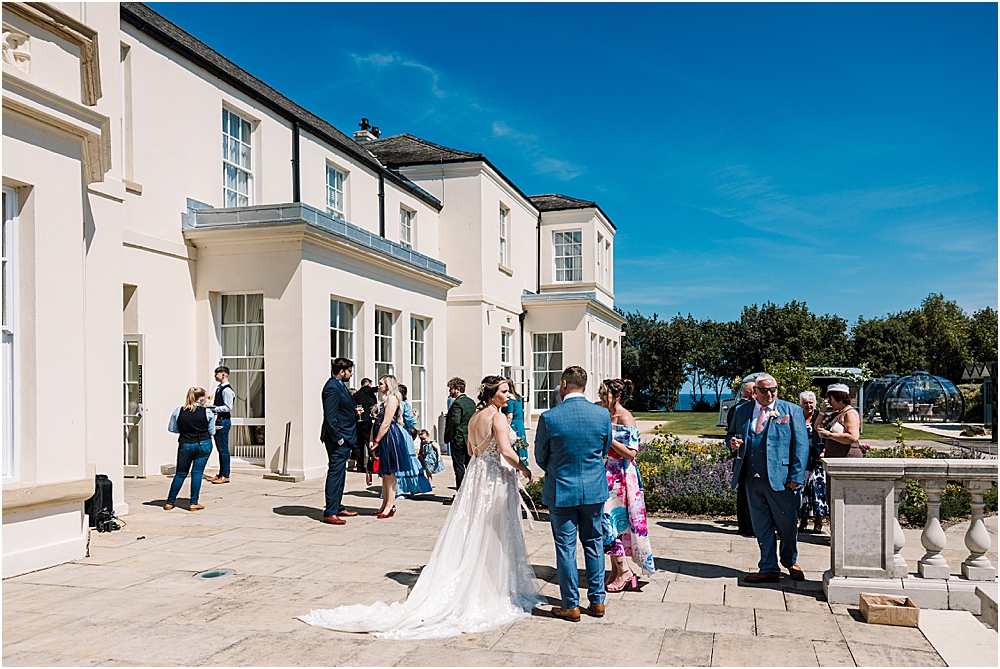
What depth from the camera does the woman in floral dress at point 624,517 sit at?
6.37 meters

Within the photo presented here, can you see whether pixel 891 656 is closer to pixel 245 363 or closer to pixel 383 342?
pixel 245 363

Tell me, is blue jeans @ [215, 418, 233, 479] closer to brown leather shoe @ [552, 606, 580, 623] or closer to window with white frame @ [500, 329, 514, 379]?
brown leather shoe @ [552, 606, 580, 623]

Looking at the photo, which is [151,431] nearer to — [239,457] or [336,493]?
[239,457]

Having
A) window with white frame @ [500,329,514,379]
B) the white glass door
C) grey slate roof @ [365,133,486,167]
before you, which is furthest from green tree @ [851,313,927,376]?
the white glass door

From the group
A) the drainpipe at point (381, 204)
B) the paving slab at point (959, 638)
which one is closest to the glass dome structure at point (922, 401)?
the drainpipe at point (381, 204)

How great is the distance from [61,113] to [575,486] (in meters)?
5.58

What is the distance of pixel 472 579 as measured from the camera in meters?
5.91

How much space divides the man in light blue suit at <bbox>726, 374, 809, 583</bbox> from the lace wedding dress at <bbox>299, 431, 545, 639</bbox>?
81.0 inches

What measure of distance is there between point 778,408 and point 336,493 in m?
5.36

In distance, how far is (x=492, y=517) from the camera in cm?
620

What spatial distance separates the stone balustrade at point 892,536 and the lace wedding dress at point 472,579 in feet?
7.83

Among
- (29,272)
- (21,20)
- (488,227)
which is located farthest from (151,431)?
(488,227)

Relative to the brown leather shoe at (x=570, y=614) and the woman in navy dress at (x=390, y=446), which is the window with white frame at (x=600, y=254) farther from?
the brown leather shoe at (x=570, y=614)

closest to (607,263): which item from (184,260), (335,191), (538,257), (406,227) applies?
(538,257)
